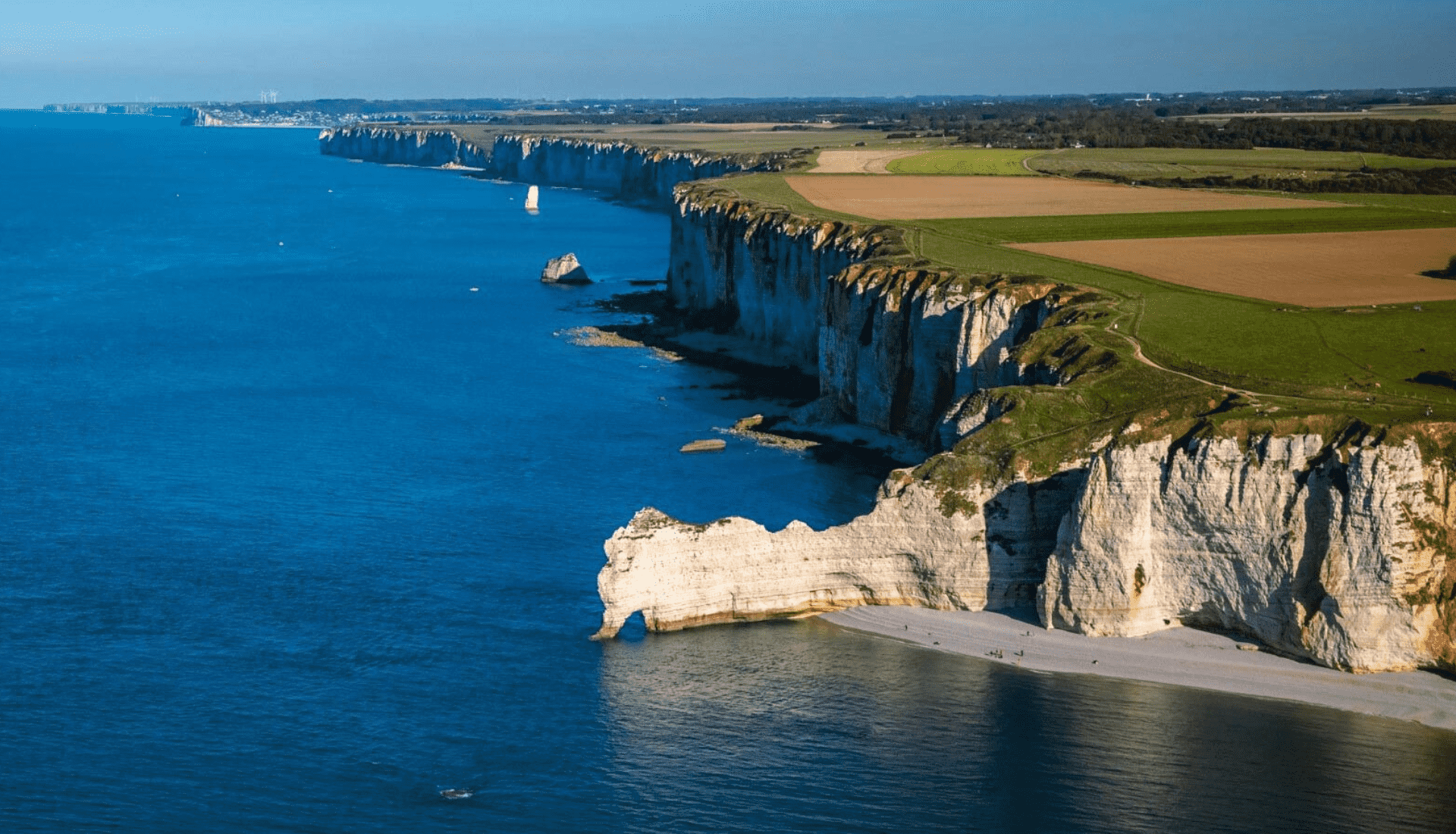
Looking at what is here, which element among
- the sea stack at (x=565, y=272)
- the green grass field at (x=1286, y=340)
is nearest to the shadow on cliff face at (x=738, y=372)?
the sea stack at (x=565, y=272)

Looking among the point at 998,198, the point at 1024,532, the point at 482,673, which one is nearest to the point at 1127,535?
the point at 1024,532

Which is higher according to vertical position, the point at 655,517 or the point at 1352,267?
the point at 1352,267

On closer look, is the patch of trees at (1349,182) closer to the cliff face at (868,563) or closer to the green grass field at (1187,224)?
the green grass field at (1187,224)

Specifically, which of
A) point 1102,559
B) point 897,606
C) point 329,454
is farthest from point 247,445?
point 1102,559

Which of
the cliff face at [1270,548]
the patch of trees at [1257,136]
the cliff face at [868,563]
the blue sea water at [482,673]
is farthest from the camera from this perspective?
the patch of trees at [1257,136]

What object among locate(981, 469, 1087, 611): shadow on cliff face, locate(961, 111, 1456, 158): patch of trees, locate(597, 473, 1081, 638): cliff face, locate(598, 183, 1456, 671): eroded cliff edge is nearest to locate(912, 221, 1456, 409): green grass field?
locate(598, 183, 1456, 671): eroded cliff edge

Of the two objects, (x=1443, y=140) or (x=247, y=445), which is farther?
(x=1443, y=140)

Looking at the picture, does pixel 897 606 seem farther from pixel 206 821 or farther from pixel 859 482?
pixel 206 821

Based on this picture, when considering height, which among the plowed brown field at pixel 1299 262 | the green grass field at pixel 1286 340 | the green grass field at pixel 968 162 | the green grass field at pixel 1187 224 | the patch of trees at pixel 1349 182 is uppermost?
the green grass field at pixel 968 162
